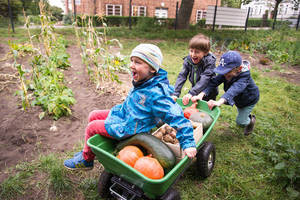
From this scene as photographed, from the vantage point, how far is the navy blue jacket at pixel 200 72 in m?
2.93

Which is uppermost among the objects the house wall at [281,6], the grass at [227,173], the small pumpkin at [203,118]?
the house wall at [281,6]

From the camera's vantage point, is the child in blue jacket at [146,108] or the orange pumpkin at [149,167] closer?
the orange pumpkin at [149,167]

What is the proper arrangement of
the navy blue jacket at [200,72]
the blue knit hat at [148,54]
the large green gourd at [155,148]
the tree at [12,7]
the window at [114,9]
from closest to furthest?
the large green gourd at [155,148] < the blue knit hat at [148,54] < the navy blue jacket at [200,72] < the tree at [12,7] < the window at [114,9]

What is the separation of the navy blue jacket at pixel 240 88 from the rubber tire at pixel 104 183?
166cm

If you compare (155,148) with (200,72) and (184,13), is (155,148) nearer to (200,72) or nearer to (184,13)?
(200,72)

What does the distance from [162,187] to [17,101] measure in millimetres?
3386

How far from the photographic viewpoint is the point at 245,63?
290cm

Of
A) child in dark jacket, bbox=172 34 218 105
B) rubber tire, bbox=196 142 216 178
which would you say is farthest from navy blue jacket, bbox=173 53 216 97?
rubber tire, bbox=196 142 216 178

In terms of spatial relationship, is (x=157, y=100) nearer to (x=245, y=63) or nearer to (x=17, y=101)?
(x=245, y=63)

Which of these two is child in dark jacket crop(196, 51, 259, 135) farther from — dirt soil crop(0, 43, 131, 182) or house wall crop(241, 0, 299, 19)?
house wall crop(241, 0, 299, 19)

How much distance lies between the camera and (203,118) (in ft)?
8.20

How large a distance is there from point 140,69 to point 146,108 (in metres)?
0.36

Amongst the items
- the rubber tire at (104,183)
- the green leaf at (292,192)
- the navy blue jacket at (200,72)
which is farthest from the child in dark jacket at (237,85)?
the rubber tire at (104,183)

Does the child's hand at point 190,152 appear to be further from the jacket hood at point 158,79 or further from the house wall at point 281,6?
the house wall at point 281,6
